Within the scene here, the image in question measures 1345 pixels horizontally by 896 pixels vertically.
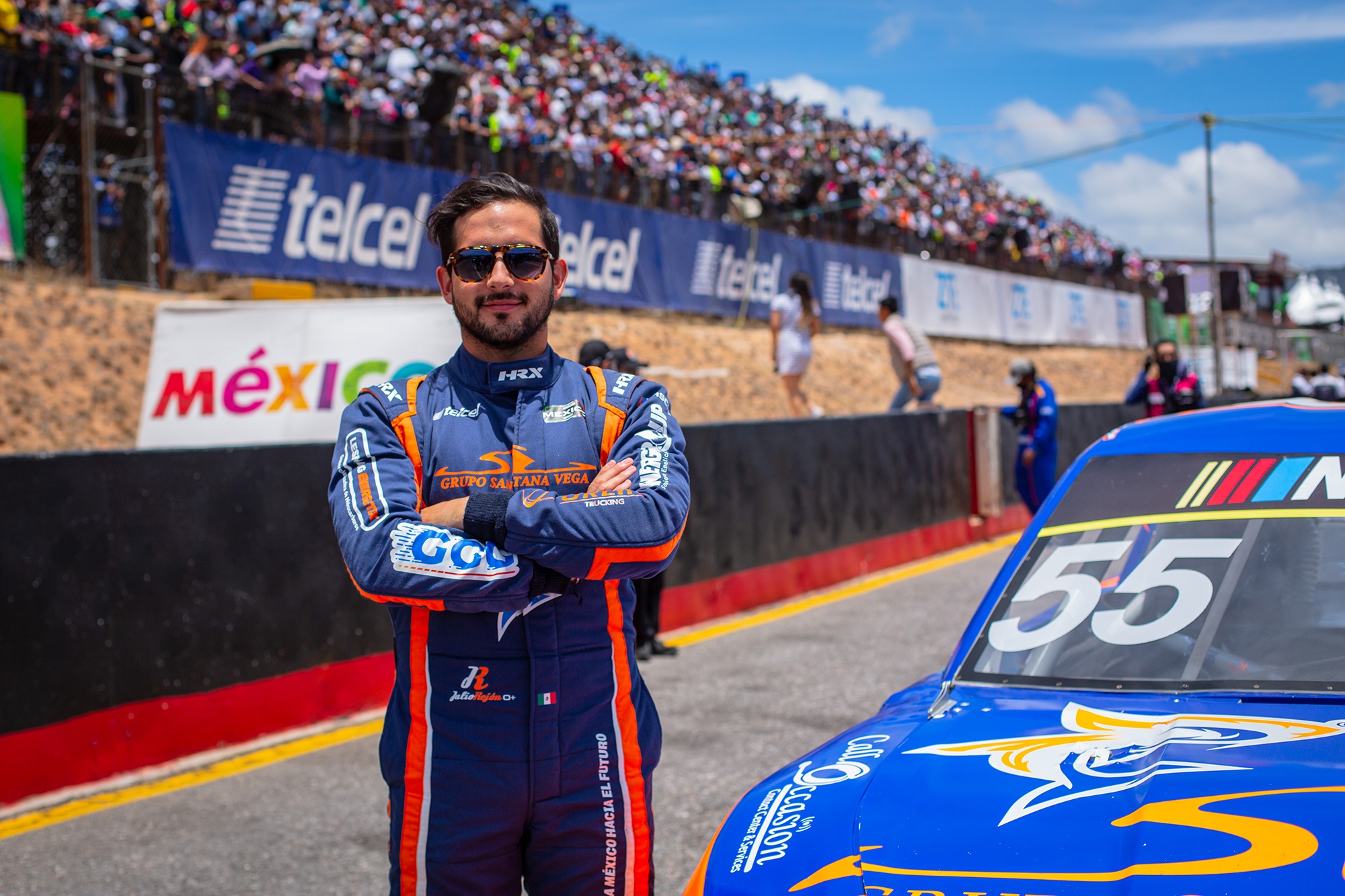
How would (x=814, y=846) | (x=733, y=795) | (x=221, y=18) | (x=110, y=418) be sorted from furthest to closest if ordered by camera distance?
(x=221, y=18), (x=110, y=418), (x=733, y=795), (x=814, y=846)

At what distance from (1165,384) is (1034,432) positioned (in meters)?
2.95

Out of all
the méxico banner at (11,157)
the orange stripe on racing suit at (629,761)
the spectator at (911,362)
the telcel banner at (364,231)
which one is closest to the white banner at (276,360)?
the telcel banner at (364,231)

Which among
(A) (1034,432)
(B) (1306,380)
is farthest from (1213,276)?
(A) (1034,432)

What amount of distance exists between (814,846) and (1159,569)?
1.24 metres

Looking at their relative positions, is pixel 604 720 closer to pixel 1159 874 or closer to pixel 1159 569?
pixel 1159 874

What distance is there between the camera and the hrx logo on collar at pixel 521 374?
232cm

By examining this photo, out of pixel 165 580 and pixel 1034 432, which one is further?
pixel 1034 432

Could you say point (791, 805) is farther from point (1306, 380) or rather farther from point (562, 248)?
point (1306, 380)

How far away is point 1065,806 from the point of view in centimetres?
200

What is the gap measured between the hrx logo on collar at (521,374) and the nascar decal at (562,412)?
0.23 ft

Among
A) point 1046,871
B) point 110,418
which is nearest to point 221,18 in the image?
point 110,418

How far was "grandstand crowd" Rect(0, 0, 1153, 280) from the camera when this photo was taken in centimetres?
1423

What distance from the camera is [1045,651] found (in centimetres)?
278

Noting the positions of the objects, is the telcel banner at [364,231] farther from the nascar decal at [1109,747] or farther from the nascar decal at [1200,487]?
the nascar decal at [1109,747]
